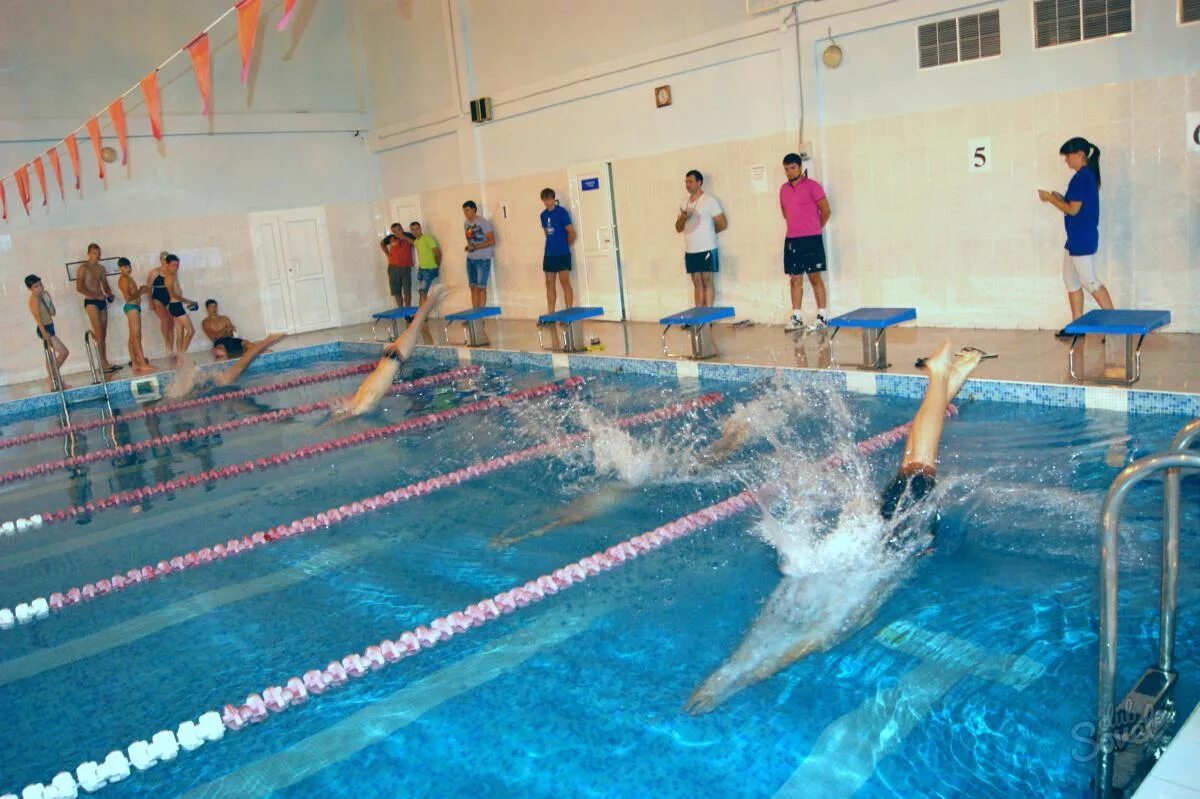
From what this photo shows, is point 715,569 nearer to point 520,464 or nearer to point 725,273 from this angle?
point 520,464

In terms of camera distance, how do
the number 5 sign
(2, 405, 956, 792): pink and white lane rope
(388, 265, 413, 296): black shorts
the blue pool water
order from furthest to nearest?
(388, 265, 413, 296): black shorts → the number 5 sign → (2, 405, 956, 792): pink and white lane rope → the blue pool water

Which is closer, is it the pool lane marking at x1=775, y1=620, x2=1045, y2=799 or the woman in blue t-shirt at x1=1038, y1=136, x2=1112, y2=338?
the pool lane marking at x1=775, y1=620, x2=1045, y2=799

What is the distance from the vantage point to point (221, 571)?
16.7ft

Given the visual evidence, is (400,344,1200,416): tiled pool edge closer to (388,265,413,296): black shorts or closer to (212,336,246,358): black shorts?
(212,336,246,358): black shorts

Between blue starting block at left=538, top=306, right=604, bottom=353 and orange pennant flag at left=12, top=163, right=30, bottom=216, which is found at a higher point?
orange pennant flag at left=12, top=163, right=30, bottom=216

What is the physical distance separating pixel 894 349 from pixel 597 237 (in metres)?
5.31

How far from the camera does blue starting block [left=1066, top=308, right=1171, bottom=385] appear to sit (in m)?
6.01

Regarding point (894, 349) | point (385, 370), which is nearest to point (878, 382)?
point (894, 349)

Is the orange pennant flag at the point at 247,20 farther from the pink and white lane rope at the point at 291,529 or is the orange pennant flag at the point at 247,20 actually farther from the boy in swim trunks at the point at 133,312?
the boy in swim trunks at the point at 133,312

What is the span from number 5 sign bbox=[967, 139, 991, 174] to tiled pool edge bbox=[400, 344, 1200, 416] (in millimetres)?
2534

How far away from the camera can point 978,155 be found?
28.1 ft

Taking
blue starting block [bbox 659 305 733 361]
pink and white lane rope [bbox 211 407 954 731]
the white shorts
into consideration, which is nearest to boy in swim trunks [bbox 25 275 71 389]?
blue starting block [bbox 659 305 733 361]

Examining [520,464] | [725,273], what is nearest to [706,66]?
[725,273]

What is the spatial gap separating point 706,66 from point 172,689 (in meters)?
8.91
